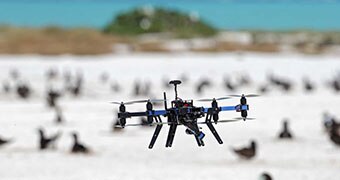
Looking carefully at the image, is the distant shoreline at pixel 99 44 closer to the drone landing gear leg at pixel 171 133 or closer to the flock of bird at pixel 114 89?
the flock of bird at pixel 114 89

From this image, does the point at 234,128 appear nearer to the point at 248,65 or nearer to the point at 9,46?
the point at 248,65

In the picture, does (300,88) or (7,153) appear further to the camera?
(300,88)

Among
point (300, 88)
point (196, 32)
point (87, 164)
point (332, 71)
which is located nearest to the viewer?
point (87, 164)

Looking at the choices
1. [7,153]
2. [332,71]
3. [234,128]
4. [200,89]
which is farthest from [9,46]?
[7,153]

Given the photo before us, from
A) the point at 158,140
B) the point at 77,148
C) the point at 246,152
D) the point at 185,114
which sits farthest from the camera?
the point at 158,140

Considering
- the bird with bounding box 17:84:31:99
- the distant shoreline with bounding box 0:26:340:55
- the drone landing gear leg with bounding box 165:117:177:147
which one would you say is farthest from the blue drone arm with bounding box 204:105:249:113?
the distant shoreline with bounding box 0:26:340:55

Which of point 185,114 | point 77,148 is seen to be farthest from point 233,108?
point 77,148

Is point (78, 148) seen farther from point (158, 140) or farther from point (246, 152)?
point (158, 140)
